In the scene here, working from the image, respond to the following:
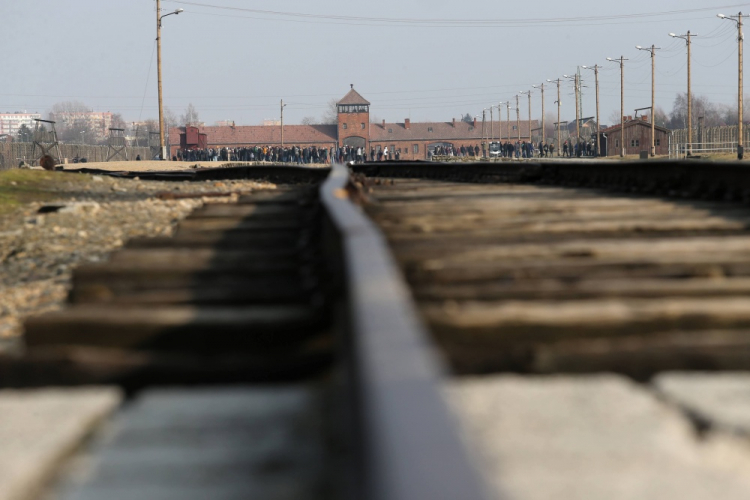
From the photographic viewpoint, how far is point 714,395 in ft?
6.53

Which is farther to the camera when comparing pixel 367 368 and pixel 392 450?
pixel 367 368

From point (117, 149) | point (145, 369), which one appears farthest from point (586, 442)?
point (117, 149)

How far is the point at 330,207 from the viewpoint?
386 centimetres

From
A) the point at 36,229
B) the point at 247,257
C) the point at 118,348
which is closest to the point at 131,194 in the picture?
the point at 36,229

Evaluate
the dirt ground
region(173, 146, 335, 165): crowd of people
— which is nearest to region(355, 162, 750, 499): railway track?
the dirt ground

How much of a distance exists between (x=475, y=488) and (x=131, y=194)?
13891 millimetres

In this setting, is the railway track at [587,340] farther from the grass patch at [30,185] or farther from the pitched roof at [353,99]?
the pitched roof at [353,99]

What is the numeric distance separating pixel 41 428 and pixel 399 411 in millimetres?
1098

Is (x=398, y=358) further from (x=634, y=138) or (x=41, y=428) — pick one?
(x=634, y=138)

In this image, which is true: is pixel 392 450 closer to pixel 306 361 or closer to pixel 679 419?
pixel 679 419

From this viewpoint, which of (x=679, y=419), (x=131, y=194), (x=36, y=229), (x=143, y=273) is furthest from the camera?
(x=131, y=194)

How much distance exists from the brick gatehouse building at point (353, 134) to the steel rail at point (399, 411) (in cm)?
12524

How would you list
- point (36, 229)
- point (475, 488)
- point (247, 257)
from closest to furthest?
point (475, 488), point (247, 257), point (36, 229)

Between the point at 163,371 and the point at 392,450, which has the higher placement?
the point at 392,450
